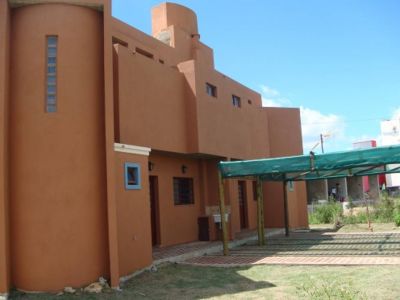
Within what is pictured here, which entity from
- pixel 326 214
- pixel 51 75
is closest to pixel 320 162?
pixel 51 75

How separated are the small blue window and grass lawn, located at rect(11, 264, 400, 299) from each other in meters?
1.94

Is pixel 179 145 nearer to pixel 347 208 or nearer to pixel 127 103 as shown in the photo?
pixel 127 103

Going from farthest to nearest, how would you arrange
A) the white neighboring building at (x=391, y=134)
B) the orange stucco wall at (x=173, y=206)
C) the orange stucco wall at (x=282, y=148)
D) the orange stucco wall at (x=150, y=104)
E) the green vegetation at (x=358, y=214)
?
1. the white neighboring building at (x=391, y=134)
2. the green vegetation at (x=358, y=214)
3. the orange stucco wall at (x=282, y=148)
4. the orange stucco wall at (x=173, y=206)
5. the orange stucco wall at (x=150, y=104)

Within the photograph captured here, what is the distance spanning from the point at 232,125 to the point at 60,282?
405 inches

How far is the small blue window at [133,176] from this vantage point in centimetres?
1002

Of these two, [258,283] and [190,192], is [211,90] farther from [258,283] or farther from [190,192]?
[258,283]

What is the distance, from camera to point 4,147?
8211mm

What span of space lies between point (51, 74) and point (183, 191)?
317 inches

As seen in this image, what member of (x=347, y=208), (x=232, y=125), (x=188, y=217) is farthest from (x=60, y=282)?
(x=347, y=208)

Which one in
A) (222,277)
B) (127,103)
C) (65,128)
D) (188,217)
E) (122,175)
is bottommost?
(222,277)

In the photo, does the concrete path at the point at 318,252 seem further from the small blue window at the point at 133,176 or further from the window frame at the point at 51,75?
the window frame at the point at 51,75

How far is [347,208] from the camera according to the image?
27.9m

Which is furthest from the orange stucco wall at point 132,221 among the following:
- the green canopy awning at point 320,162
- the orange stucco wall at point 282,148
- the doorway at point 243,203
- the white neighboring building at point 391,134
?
the white neighboring building at point 391,134

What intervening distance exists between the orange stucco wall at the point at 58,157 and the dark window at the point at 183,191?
684 centimetres
